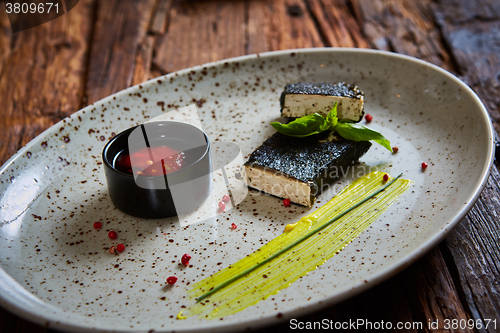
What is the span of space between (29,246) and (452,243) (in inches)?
78.4

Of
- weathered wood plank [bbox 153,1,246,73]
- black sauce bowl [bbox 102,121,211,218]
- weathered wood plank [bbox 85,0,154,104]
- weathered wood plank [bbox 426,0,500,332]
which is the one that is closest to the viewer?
weathered wood plank [bbox 426,0,500,332]

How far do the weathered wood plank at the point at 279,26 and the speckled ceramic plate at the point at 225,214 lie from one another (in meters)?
0.94

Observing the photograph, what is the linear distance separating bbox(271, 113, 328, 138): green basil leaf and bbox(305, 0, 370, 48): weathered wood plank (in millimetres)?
1849

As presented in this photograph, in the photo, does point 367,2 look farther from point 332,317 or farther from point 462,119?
point 332,317

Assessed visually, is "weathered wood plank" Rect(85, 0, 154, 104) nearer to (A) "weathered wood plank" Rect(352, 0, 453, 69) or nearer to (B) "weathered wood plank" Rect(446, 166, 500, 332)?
(A) "weathered wood plank" Rect(352, 0, 453, 69)

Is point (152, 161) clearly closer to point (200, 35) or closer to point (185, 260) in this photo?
point (185, 260)

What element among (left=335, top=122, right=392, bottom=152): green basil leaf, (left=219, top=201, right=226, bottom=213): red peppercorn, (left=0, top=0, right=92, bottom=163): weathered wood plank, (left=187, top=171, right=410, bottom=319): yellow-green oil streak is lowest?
(left=0, top=0, right=92, bottom=163): weathered wood plank

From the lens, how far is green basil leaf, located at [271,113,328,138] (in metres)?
2.86

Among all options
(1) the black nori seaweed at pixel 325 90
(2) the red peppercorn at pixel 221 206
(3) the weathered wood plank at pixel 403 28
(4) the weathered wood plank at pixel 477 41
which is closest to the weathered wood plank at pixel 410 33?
(3) the weathered wood plank at pixel 403 28

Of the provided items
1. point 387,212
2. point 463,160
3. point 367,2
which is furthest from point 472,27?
point 387,212

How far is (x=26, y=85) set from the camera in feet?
14.0

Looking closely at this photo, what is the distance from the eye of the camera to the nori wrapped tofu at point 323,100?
10.2 feet

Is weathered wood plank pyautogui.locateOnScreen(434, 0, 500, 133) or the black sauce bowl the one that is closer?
the black sauce bowl

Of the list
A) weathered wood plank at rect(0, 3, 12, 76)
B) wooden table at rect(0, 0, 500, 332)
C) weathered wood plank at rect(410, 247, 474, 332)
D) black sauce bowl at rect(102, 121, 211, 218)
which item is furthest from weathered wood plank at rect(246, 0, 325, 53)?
weathered wood plank at rect(410, 247, 474, 332)
